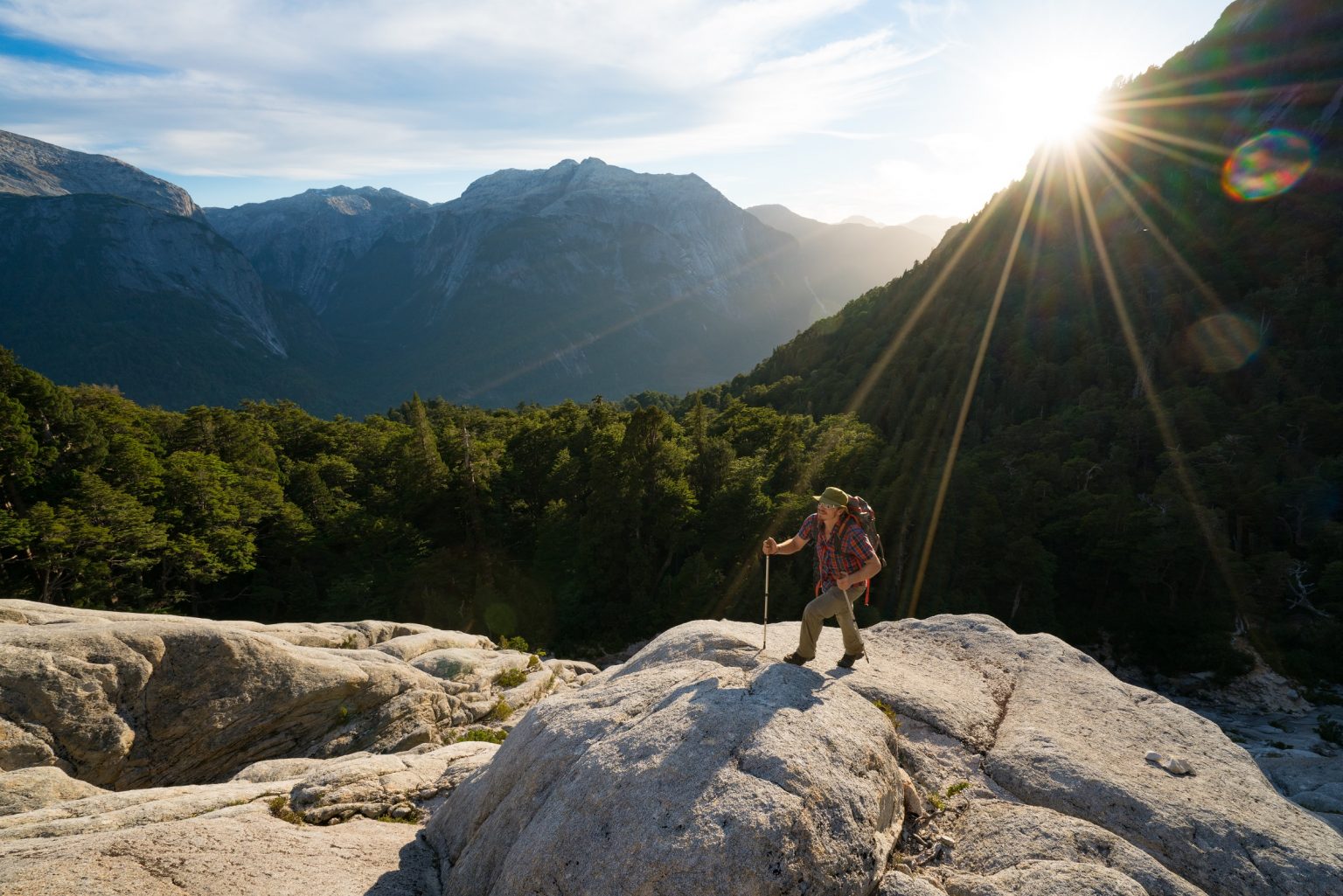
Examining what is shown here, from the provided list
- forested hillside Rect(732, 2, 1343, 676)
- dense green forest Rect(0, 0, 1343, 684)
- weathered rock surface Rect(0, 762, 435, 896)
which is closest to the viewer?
weathered rock surface Rect(0, 762, 435, 896)

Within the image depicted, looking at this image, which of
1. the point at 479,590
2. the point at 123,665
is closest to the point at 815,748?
the point at 123,665

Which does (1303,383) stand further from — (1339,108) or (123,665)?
(123,665)

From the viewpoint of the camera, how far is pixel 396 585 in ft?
147

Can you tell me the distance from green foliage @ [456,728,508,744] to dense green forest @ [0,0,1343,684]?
27953 millimetres

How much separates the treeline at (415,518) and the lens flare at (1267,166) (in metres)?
123

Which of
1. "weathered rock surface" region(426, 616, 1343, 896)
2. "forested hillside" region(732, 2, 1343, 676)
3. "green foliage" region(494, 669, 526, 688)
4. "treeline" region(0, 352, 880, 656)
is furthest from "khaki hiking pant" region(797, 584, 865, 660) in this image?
"forested hillside" region(732, 2, 1343, 676)

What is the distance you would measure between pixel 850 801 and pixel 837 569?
3715mm

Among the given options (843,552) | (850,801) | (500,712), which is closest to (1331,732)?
(843,552)

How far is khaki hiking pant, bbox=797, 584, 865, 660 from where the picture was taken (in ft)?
30.7

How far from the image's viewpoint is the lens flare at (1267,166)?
11381cm

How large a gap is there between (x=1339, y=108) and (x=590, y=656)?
174m

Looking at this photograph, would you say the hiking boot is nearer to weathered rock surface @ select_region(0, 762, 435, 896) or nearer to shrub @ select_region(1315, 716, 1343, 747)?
weathered rock surface @ select_region(0, 762, 435, 896)

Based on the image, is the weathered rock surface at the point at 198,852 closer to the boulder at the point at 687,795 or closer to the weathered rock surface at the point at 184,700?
the boulder at the point at 687,795

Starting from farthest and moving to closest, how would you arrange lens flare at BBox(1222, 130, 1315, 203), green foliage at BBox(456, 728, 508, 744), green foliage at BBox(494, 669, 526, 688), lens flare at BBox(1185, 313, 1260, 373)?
lens flare at BBox(1222, 130, 1315, 203), lens flare at BBox(1185, 313, 1260, 373), green foliage at BBox(494, 669, 526, 688), green foliage at BBox(456, 728, 508, 744)
